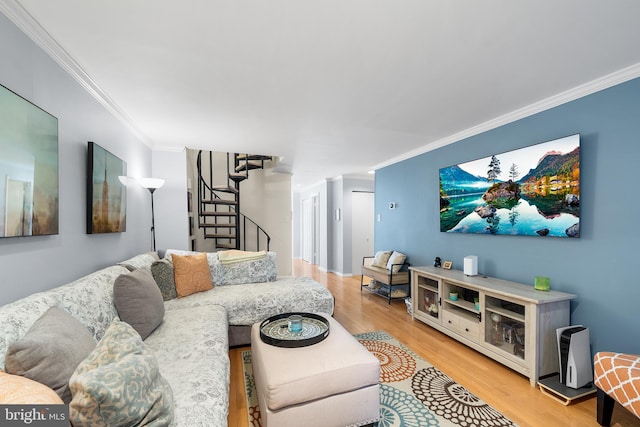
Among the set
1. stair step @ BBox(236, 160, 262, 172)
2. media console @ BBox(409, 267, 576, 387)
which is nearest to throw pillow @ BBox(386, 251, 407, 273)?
media console @ BBox(409, 267, 576, 387)

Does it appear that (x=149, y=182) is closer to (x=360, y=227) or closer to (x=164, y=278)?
(x=164, y=278)

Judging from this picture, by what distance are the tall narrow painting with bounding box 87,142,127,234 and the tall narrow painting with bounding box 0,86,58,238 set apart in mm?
439

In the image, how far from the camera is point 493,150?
10.1 feet

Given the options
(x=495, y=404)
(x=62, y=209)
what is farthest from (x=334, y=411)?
(x=62, y=209)

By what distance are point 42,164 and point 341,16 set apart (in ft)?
6.07

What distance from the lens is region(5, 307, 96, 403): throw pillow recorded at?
3.05 ft

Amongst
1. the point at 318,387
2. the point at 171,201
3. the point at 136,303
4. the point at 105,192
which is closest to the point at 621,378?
the point at 318,387

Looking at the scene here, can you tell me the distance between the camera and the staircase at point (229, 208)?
4.95 meters

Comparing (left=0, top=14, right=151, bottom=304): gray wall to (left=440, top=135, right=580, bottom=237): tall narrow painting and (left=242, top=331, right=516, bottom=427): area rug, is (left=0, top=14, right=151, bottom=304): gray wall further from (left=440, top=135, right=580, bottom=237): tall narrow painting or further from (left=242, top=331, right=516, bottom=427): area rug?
(left=440, top=135, right=580, bottom=237): tall narrow painting

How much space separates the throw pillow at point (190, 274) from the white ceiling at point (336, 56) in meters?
1.52

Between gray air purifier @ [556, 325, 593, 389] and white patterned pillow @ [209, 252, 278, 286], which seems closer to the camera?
gray air purifier @ [556, 325, 593, 389]

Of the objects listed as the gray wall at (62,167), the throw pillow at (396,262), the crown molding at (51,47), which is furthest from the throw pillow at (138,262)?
the throw pillow at (396,262)

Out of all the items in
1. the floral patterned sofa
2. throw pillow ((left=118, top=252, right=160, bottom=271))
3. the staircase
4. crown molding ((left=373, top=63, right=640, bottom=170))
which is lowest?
the floral patterned sofa

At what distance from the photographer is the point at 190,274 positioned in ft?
9.75
